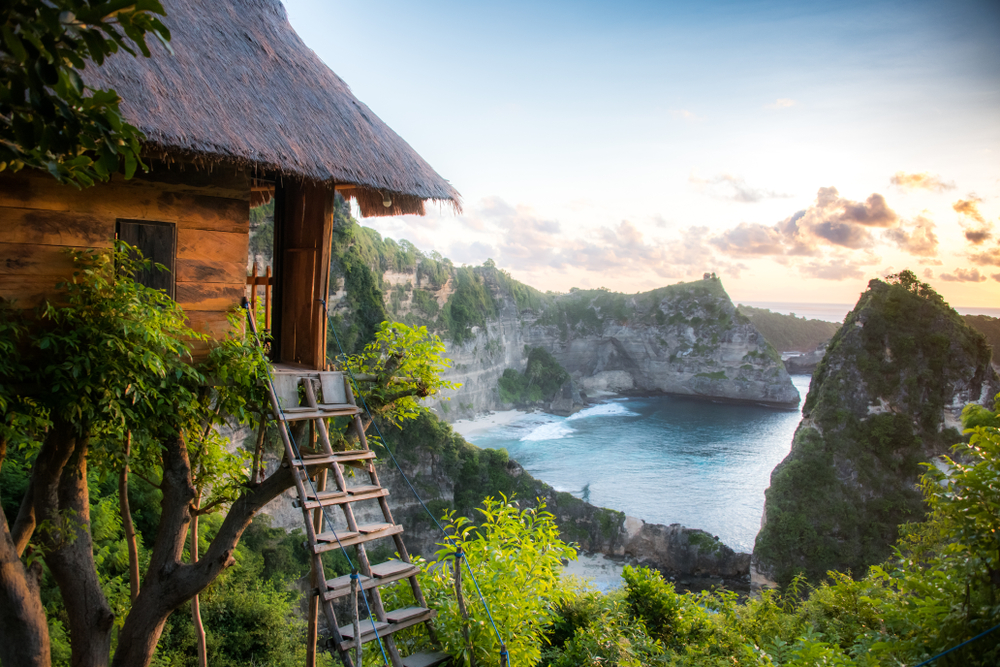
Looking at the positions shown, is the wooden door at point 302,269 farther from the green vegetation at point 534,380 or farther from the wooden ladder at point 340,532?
the green vegetation at point 534,380

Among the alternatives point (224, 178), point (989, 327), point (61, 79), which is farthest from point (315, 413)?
point (989, 327)

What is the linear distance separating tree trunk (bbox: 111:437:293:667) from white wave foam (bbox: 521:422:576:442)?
43.9m

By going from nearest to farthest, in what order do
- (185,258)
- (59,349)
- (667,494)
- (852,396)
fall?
(59,349), (185,258), (852,396), (667,494)

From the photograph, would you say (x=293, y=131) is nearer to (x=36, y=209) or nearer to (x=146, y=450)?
(x=36, y=209)

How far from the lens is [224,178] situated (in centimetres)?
538

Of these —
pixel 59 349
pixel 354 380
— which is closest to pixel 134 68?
pixel 59 349

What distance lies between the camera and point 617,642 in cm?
586

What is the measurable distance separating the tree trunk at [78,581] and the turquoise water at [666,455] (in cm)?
3115

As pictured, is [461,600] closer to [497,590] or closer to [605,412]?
[497,590]

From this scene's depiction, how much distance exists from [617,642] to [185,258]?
5.74 metres

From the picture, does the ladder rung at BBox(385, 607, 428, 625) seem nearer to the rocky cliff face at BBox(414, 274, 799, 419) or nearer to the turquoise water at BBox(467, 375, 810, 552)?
the turquoise water at BBox(467, 375, 810, 552)

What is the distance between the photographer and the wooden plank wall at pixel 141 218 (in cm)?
446

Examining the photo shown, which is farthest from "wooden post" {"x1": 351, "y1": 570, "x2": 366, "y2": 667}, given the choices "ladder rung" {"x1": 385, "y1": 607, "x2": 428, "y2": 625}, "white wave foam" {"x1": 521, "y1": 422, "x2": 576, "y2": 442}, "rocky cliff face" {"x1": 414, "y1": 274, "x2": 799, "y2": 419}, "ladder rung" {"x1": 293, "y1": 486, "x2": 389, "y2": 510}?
"rocky cliff face" {"x1": 414, "y1": 274, "x2": 799, "y2": 419}

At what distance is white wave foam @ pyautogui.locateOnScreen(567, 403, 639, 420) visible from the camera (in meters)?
58.8
